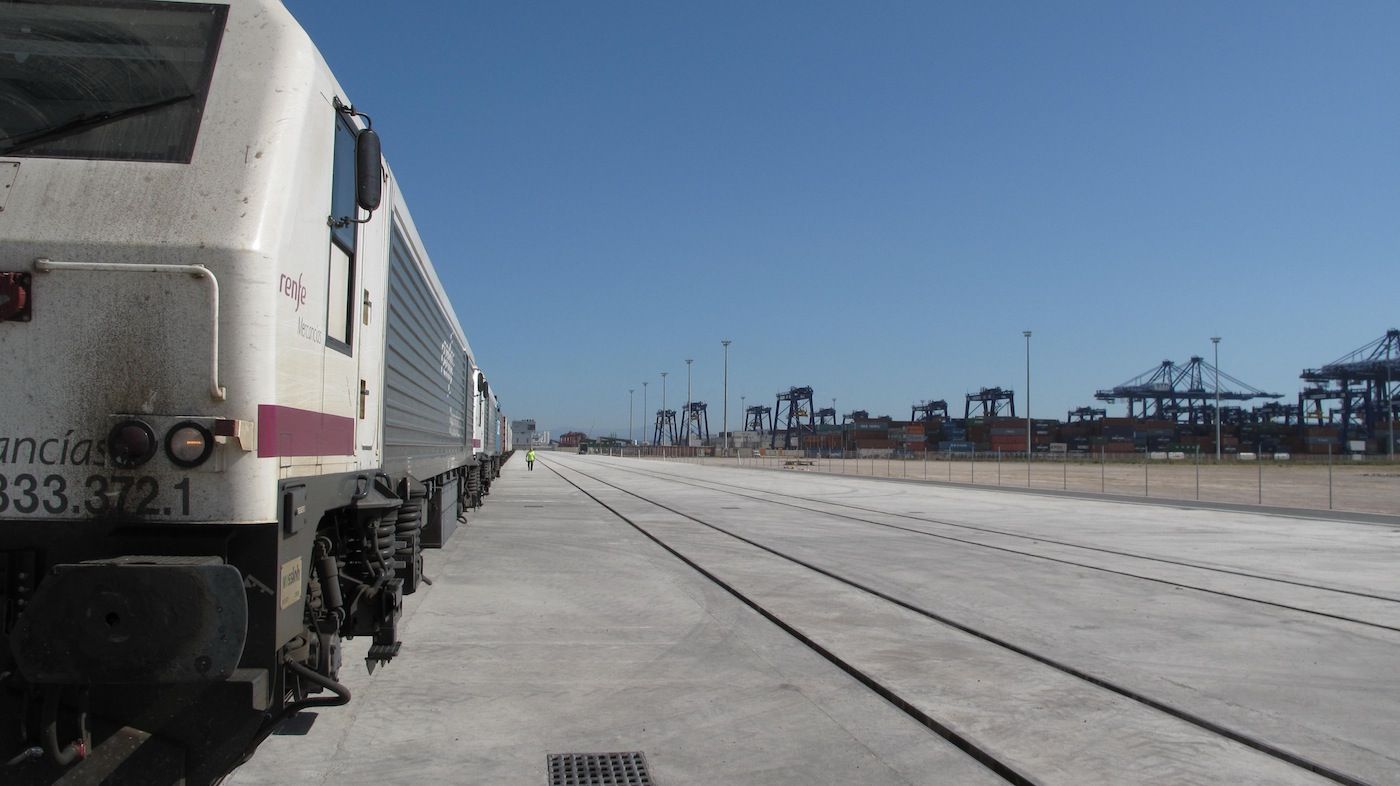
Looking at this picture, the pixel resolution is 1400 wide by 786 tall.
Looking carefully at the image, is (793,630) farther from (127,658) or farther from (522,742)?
(127,658)

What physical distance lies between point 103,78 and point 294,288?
1.11 metres

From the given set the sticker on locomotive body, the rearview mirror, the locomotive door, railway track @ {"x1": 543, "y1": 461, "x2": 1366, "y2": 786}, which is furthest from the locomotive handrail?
railway track @ {"x1": 543, "y1": 461, "x2": 1366, "y2": 786}

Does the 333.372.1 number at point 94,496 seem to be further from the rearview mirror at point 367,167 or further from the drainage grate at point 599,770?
the drainage grate at point 599,770

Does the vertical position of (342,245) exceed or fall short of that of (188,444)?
it exceeds it

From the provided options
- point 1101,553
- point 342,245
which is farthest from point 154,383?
point 1101,553

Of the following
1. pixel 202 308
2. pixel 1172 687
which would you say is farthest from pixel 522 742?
pixel 1172 687

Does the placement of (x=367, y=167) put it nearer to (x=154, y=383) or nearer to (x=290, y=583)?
(x=154, y=383)

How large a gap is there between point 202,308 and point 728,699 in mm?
4295

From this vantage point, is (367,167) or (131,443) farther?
(367,167)

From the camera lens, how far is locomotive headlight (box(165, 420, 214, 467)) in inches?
136

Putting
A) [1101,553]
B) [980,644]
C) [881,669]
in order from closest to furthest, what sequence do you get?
[881,669] < [980,644] < [1101,553]

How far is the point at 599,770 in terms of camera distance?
5.22 meters

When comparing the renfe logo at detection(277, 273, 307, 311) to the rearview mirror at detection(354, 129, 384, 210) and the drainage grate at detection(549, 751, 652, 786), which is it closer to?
the rearview mirror at detection(354, 129, 384, 210)

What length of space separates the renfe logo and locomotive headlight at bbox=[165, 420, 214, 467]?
1.95ft
